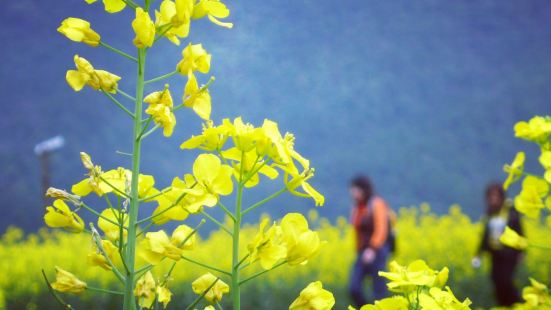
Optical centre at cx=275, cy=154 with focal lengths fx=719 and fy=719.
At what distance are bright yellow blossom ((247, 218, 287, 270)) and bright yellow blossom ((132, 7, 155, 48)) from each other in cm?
24

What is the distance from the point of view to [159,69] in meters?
3.03

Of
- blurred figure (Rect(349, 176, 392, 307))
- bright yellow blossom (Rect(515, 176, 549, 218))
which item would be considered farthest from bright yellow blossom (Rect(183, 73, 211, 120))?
blurred figure (Rect(349, 176, 392, 307))

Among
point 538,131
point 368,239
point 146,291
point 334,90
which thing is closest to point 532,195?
point 538,131

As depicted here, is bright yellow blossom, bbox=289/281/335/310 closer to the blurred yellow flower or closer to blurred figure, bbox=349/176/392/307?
the blurred yellow flower

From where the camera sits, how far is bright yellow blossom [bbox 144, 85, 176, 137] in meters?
0.79

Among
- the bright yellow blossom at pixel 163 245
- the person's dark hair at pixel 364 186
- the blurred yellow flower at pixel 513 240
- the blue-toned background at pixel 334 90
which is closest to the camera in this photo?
the bright yellow blossom at pixel 163 245

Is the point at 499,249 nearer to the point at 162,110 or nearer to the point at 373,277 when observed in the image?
the point at 373,277

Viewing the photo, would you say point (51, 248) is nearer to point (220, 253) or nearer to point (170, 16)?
point (220, 253)

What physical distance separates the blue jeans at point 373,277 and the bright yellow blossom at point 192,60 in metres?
2.97

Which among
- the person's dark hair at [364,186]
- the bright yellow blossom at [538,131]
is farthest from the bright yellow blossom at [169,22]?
the person's dark hair at [364,186]

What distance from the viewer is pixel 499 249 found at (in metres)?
3.69

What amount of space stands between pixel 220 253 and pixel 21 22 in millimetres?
1811

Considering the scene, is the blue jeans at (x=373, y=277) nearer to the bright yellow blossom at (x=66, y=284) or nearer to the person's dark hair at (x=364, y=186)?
the person's dark hair at (x=364, y=186)

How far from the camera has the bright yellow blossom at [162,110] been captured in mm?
789
